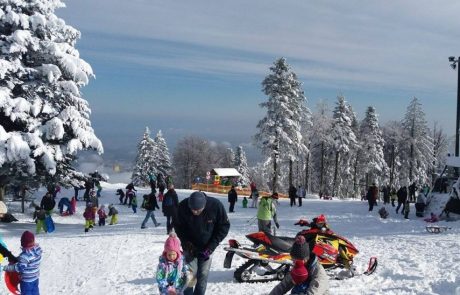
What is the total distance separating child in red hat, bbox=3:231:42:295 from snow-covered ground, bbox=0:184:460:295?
2122 millimetres

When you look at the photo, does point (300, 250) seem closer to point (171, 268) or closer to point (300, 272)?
point (300, 272)

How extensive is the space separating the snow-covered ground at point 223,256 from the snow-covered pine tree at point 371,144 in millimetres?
36771

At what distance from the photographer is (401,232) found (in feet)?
59.8

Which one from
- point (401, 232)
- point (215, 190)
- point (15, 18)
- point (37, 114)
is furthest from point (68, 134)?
point (215, 190)

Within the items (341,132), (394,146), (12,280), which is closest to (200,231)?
(12,280)

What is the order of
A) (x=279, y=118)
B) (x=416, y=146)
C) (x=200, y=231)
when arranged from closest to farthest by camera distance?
(x=200, y=231) < (x=279, y=118) < (x=416, y=146)

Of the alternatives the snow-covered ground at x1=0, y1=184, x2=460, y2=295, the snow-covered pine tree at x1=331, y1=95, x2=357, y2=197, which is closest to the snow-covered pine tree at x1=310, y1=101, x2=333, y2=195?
the snow-covered pine tree at x1=331, y1=95, x2=357, y2=197

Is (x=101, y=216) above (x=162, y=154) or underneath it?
underneath

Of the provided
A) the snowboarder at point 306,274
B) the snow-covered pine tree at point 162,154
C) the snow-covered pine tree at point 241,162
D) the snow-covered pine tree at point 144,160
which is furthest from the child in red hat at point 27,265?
the snow-covered pine tree at point 241,162

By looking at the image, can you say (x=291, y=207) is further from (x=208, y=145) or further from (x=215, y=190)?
(x=208, y=145)

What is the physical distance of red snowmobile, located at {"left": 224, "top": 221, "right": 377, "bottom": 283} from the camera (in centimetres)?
935

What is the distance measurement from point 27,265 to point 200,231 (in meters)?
2.91

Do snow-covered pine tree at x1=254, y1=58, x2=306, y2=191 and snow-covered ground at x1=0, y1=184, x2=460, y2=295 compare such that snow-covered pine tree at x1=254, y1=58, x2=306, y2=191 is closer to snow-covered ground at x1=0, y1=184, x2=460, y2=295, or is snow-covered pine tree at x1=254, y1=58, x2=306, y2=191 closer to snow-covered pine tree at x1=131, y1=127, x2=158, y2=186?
snow-covered ground at x1=0, y1=184, x2=460, y2=295

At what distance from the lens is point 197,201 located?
6551 mm
